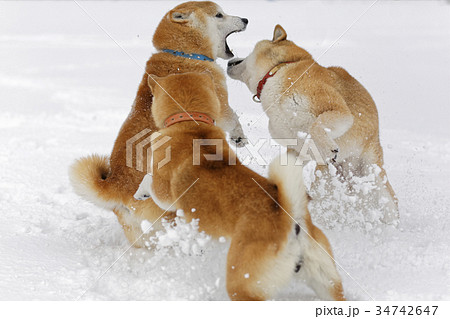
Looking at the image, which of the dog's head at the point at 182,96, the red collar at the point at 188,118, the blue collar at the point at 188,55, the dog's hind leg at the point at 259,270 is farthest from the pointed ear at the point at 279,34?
the dog's hind leg at the point at 259,270

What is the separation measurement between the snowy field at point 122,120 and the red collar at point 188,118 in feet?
2.85

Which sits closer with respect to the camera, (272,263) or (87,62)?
(272,263)

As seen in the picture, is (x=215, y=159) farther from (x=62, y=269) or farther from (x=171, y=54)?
(x=171, y=54)

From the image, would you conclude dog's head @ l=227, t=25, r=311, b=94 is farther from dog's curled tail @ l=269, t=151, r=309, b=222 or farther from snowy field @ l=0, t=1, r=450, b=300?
dog's curled tail @ l=269, t=151, r=309, b=222

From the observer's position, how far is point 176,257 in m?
3.52

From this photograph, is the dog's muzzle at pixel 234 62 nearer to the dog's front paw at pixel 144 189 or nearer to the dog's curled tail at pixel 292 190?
the dog's front paw at pixel 144 189

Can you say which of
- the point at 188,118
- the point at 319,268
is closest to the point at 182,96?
the point at 188,118

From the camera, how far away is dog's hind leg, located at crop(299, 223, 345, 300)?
2641 millimetres

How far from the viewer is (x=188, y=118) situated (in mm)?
3391

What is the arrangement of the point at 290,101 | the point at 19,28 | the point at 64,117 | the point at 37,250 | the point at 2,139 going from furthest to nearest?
the point at 19,28
the point at 64,117
the point at 2,139
the point at 290,101
the point at 37,250

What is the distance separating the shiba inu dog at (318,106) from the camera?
13.8 feet

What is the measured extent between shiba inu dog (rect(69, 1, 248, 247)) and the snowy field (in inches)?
14.7
